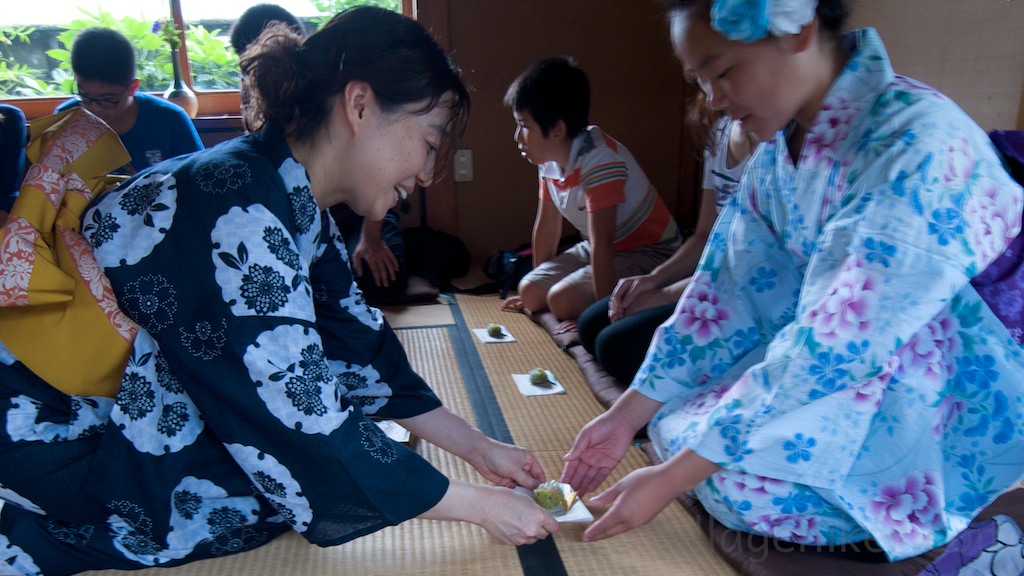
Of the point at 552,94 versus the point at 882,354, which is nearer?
the point at 882,354

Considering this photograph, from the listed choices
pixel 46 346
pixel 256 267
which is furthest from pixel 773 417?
pixel 46 346

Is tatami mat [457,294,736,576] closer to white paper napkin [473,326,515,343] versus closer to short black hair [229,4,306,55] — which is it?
white paper napkin [473,326,515,343]

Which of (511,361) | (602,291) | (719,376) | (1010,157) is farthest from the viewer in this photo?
(602,291)

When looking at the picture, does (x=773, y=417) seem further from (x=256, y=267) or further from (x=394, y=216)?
(x=394, y=216)

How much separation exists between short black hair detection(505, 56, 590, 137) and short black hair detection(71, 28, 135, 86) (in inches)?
60.5

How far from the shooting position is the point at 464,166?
416 centimetres

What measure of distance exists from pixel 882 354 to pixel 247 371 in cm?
98

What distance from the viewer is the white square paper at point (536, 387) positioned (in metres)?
2.19

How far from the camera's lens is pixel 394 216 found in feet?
13.0

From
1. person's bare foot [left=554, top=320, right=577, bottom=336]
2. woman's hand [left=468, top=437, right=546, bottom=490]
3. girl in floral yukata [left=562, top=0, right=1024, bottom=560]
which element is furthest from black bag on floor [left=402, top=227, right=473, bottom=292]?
girl in floral yukata [left=562, top=0, right=1024, bottom=560]

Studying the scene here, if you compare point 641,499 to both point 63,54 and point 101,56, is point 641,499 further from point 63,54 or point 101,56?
point 63,54

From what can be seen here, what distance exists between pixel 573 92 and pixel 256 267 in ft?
6.33

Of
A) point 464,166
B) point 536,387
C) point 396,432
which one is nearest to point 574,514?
point 396,432

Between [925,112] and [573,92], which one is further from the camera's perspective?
[573,92]
